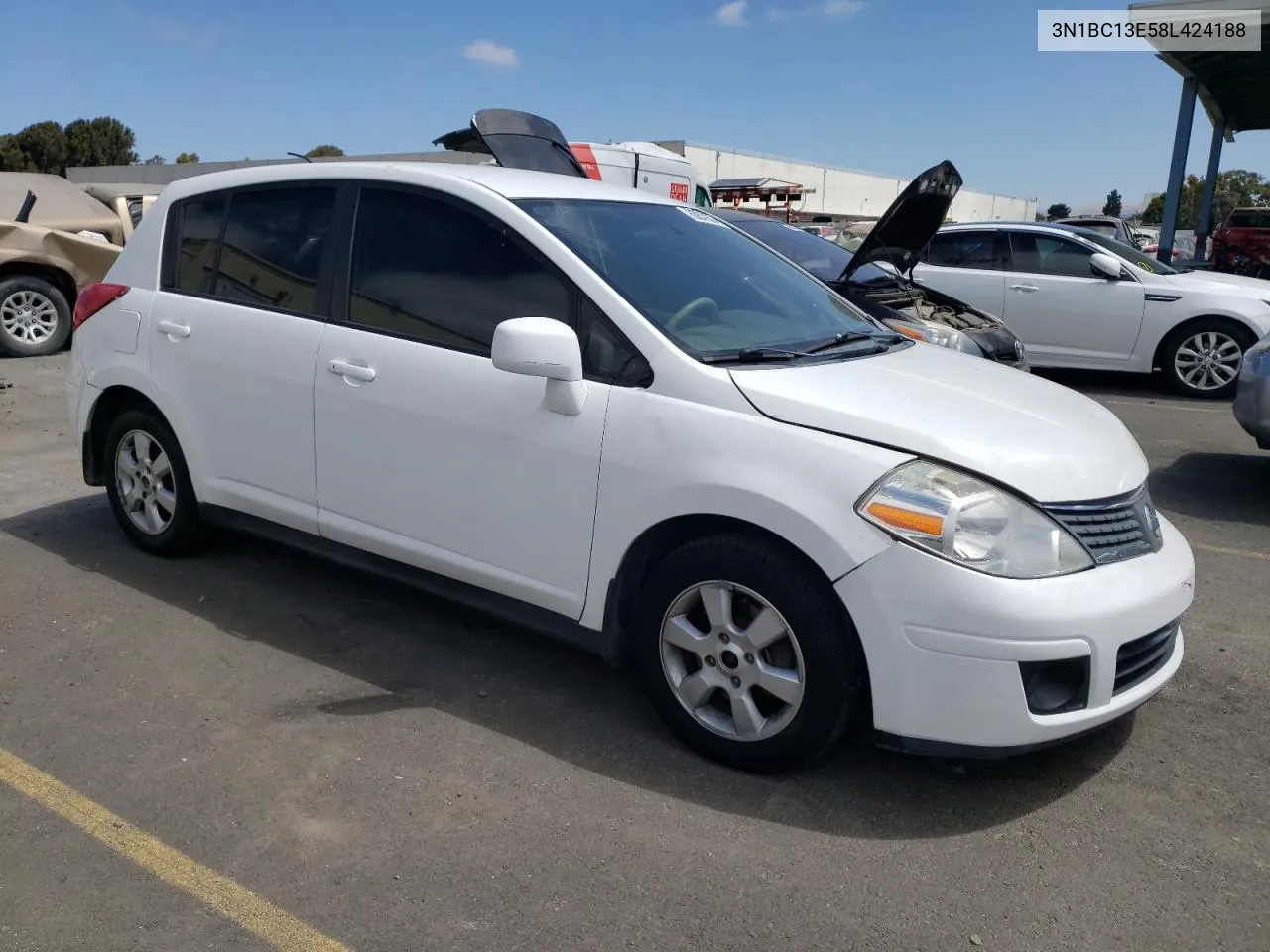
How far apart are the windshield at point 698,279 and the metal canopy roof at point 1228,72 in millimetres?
16202

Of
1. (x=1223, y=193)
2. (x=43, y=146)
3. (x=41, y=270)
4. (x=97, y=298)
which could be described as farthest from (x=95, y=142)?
(x=1223, y=193)

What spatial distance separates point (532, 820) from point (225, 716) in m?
1.23

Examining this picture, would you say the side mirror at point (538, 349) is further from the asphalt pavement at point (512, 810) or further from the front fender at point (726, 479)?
the asphalt pavement at point (512, 810)

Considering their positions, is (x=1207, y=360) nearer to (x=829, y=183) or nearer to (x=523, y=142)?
(x=523, y=142)

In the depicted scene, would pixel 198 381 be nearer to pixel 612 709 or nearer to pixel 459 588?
pixel 459 588

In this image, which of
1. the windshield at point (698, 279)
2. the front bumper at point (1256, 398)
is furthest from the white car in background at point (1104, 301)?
the windshield at point (698, 279)

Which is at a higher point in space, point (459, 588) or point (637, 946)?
point (459, 588)

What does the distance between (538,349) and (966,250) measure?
9012 millimetres

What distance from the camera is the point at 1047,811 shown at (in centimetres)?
306

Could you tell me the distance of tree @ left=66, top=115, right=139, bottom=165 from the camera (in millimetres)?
60469

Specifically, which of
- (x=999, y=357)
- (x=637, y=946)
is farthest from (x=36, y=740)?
(x=999, y=357)

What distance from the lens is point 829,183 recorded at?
215 ft

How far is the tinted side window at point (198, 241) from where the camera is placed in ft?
15.1

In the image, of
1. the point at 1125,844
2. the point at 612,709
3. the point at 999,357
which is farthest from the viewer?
the point at 999,357
